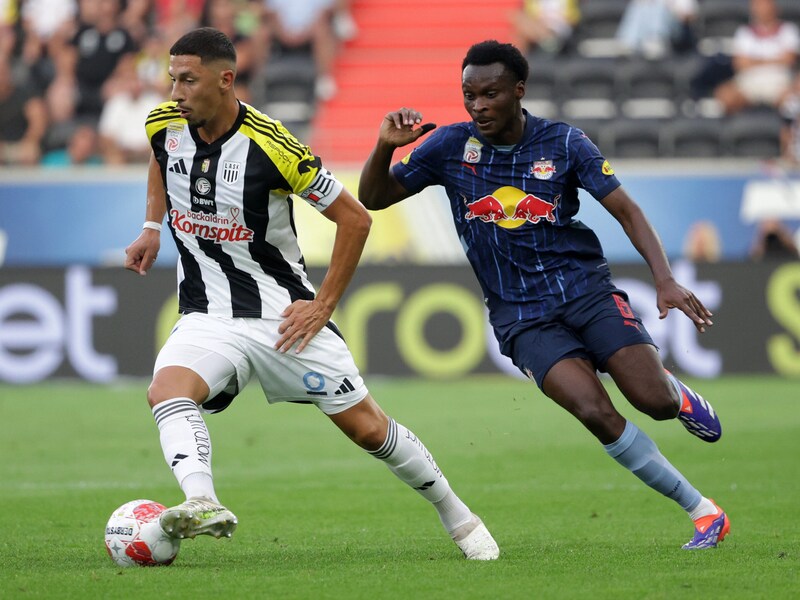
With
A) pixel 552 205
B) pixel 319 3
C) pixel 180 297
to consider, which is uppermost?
pixel 319 3

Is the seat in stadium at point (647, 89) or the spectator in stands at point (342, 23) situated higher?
the spectator in stands at point (342, 23)

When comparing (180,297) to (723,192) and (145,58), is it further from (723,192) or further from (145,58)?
(145,58)

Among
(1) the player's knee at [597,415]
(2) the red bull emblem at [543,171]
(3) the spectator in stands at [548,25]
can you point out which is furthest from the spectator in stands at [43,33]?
(1) the player's knee at [597,415]

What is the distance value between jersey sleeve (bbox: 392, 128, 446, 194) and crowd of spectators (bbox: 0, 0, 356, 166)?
41.3 feet

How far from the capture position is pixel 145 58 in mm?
19938

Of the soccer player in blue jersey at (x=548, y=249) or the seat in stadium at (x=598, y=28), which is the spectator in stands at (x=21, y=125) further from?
the soccer player in blue jersey at (x=548, y=249)

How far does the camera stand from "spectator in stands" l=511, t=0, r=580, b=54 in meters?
20.2

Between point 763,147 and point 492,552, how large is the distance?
43.1 ft

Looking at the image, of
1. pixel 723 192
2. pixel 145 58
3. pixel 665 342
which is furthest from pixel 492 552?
pixel 145 58

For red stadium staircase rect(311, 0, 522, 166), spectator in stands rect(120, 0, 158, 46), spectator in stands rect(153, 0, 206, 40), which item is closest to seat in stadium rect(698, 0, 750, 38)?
red stadium staircase rect(311, 0, 522, 166)

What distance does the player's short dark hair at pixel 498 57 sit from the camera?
653 cm

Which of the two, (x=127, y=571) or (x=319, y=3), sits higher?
(x=319, y=3)

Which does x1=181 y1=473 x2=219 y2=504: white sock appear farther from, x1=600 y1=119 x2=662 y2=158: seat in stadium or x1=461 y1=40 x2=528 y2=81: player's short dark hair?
x1=600 y1=119 x2=662 y2=158: seat in stadium

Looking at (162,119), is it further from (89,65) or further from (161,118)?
(89,65)
